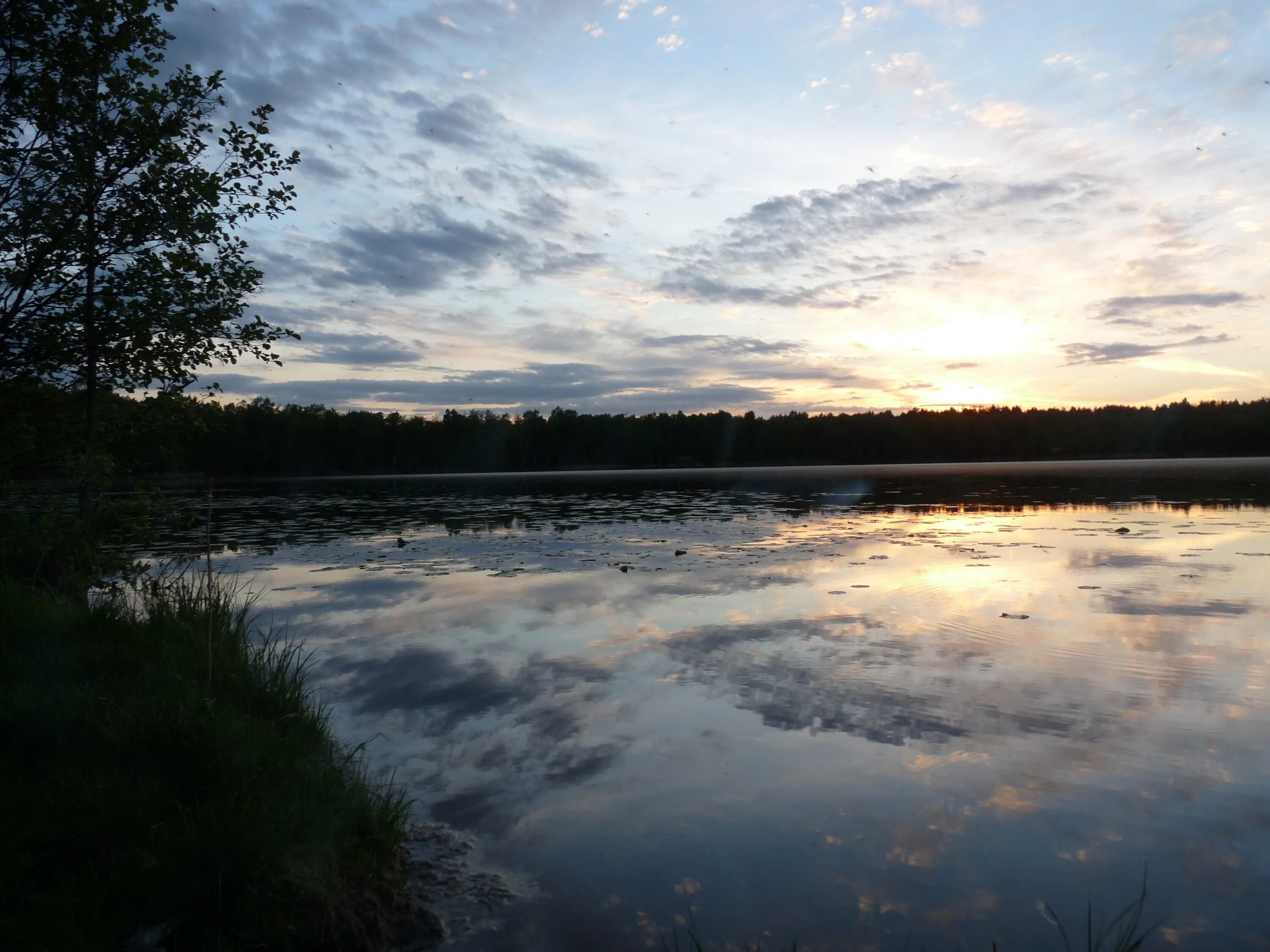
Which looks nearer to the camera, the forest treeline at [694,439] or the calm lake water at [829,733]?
the calm lake water at [829,733]

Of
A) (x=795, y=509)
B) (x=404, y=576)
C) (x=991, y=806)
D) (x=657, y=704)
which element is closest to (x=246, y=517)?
(x=404, y=576)

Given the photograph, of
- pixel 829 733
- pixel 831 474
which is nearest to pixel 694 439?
pixel 831 474

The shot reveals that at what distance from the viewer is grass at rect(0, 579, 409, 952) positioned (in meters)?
3.29

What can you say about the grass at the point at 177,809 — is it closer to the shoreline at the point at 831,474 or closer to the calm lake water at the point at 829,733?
the calm lake water at the point at 829,733

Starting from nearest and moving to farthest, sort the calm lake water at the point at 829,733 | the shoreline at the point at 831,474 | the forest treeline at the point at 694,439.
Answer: the calm lake water at the point at 829,733
the shoreline at the point at 831,474
the forest treeline at the point at 694,439

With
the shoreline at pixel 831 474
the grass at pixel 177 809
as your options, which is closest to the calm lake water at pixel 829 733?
the grass at pixel 177 809

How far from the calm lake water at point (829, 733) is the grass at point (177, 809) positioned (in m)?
0.81

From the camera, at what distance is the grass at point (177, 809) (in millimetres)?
3293

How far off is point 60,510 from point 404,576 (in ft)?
24.5

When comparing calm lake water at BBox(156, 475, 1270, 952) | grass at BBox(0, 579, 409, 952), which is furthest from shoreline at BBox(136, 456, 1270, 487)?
grass at BBox(0, 579, 409, 952)

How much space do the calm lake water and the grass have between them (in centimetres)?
81

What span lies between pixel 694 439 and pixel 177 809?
4709 inches

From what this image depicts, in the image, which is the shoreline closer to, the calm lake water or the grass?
the calm lake water

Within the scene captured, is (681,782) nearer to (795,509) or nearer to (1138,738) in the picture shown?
(1138,738)
